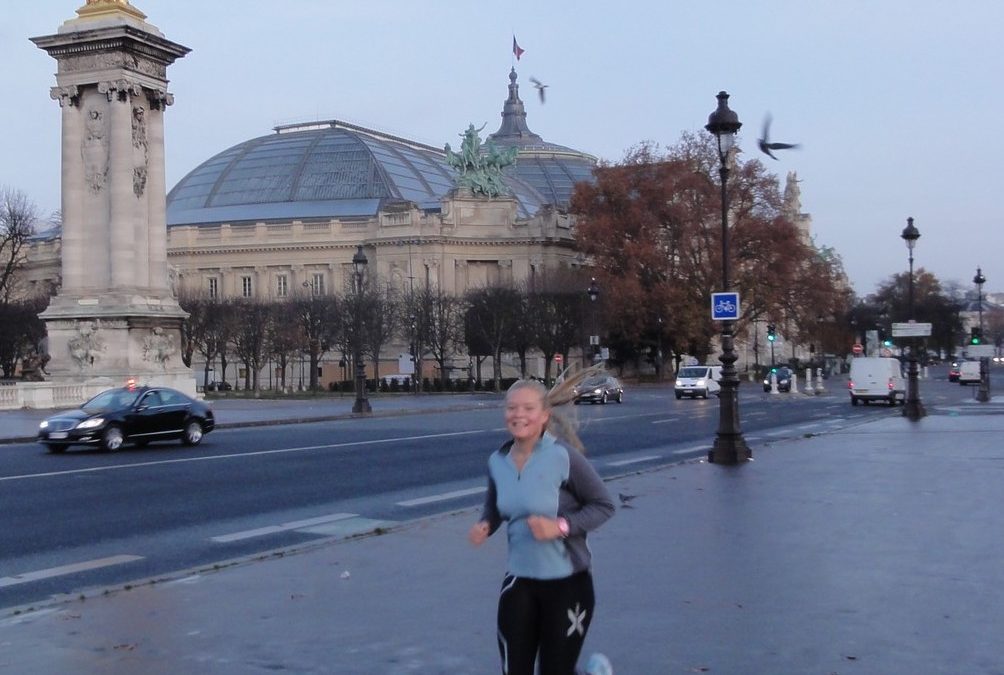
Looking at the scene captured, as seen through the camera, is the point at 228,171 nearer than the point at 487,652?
No

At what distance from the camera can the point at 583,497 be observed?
5.36 m

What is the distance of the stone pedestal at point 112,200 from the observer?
42.4 metres

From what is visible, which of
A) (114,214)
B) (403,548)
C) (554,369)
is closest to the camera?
(403,548)

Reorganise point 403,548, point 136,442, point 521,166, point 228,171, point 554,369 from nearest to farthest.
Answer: point 403,548 → point 136,442 → point 554,369 → point 228,171 → point 521,166

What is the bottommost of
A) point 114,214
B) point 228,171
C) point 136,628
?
point 136,628

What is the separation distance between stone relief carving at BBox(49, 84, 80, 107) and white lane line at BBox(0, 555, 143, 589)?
34.9 m

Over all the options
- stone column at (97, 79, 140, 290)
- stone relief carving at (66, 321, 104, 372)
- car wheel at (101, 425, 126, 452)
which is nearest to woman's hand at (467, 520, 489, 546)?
car wheel at (101, 425, 126, 452)

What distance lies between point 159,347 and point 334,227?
68.2m

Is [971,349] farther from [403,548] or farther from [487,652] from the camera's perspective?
[487,652]

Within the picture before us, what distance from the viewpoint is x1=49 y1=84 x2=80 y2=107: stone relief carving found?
141 ft

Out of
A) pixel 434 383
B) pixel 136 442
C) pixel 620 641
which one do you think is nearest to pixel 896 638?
pixel 620 641

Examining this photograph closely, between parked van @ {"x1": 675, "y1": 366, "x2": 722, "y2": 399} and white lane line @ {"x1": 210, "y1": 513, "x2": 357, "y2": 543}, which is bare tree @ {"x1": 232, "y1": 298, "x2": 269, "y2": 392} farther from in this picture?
white lane line @ {"x1": 210, "y1": 513, "x2": 357, "y2": 543}

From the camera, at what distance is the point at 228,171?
128500 mm

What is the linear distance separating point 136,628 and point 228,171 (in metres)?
125
